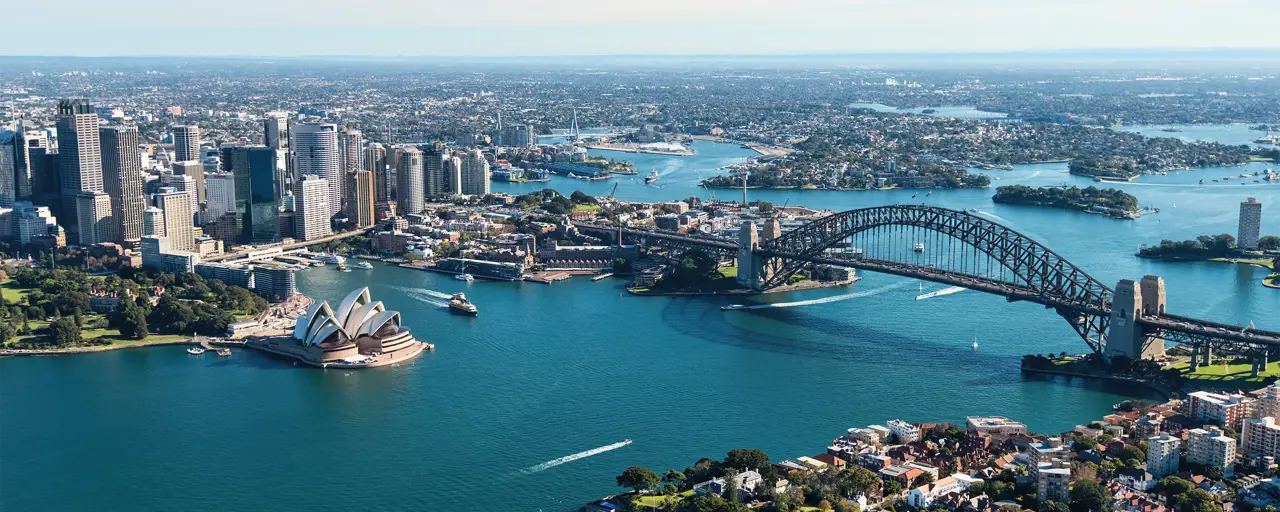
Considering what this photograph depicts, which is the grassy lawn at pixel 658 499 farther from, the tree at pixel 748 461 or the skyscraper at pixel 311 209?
the skyscraper at pixel 311 209

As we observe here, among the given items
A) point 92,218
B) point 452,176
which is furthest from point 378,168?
point 92,218

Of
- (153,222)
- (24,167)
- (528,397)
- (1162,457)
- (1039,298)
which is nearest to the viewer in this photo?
(1162,457)

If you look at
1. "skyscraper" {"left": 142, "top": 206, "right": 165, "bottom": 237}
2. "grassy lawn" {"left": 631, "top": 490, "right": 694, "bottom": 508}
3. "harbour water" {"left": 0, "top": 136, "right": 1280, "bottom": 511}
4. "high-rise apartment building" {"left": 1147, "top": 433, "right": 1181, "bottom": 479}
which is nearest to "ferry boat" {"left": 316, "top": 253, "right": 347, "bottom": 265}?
"skyscraper" {"left": 142, "top": 206, "right": 165, "bottom": 237}

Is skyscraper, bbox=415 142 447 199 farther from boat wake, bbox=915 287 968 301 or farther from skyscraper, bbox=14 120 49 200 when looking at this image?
boat wake, bbox=915 287 968 301

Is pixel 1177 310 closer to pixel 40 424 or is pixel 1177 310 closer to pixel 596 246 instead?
pixel 596 246

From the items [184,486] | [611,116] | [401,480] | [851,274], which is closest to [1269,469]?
[401,480]

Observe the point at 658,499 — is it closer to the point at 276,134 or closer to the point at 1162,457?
the point at 1162,457
